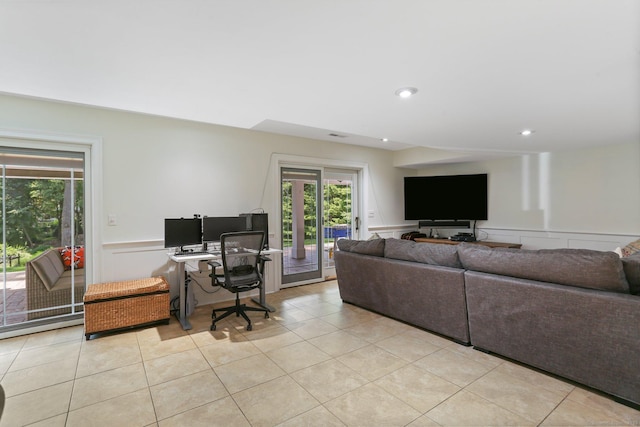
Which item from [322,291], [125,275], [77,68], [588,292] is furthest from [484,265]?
[125,275]

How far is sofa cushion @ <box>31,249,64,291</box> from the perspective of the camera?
10.5 feet

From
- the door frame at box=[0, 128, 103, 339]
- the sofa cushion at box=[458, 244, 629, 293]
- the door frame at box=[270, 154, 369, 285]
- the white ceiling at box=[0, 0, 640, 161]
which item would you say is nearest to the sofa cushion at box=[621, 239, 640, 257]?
the white ceiling at box=[0, 0, 640, 161]

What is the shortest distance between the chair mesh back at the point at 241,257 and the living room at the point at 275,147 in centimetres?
112

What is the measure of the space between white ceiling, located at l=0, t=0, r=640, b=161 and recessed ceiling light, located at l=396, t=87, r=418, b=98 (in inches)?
2.7

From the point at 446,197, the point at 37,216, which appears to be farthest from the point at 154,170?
the point at 446,197

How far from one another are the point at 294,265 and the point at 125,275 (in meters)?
2.41

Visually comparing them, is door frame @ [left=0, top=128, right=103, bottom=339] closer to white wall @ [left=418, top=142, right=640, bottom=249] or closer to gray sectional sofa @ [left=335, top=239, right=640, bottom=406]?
gray sectional sofa @ [left=335, top=239, right=640, bottom=406]

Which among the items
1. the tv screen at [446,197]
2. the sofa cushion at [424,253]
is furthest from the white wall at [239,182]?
the sofa cushion at [424,253]

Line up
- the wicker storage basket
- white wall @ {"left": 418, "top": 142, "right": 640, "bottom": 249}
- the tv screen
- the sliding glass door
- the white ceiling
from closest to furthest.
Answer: the white ceiling, the wicker storage basket, the sliding glass door, white wall @ {"left": 418, "top": 142, "right": 640, "bottom": 249}, the tv screen

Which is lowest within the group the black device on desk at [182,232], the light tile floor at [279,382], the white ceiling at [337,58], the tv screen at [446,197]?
the light tile floor at [279,382]

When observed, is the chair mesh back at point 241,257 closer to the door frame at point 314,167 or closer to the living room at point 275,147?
the living room at point 275,147

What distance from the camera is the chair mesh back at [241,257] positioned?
3.20m

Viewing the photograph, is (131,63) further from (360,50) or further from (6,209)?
(6,209)

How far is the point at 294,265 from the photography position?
5098 mm
